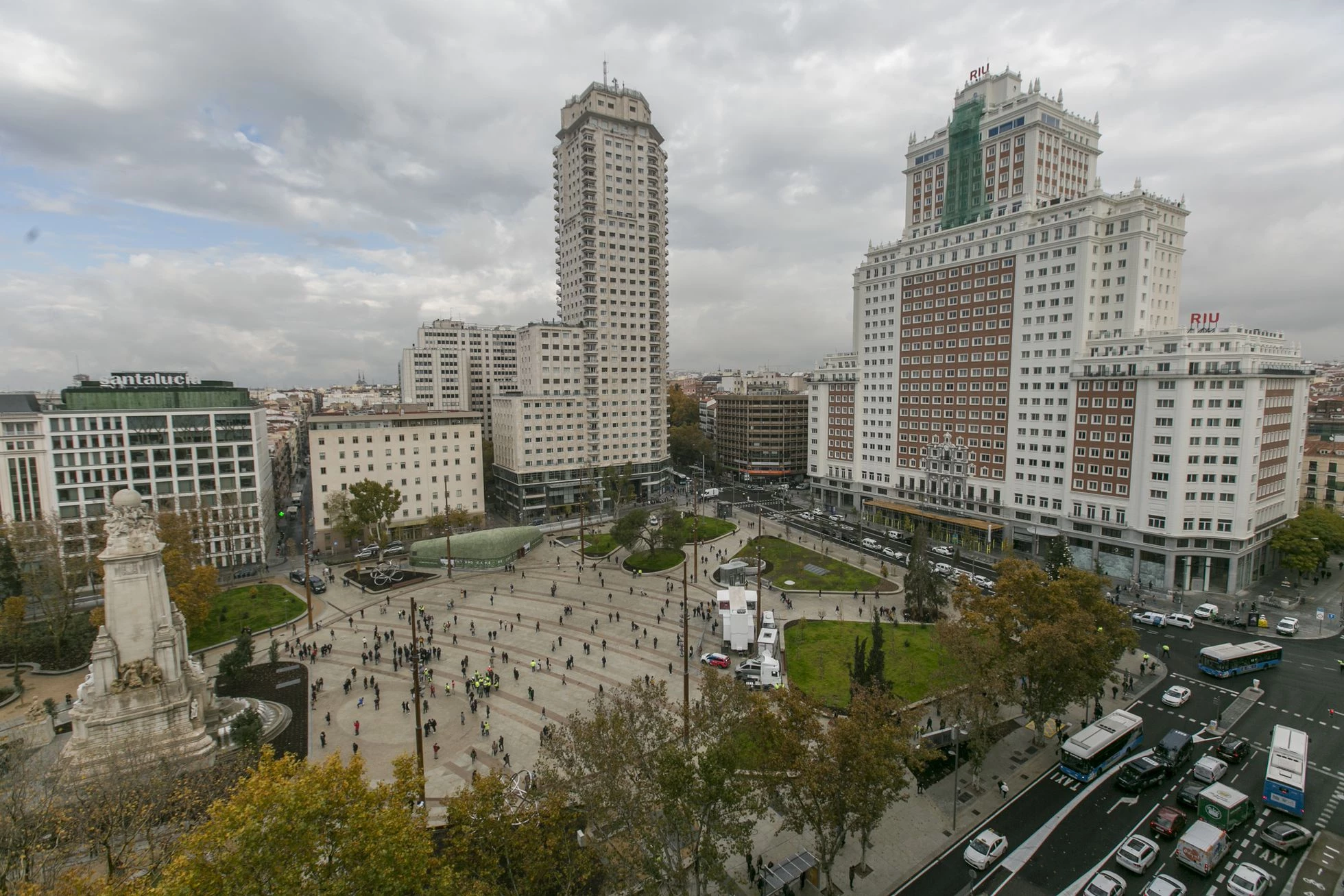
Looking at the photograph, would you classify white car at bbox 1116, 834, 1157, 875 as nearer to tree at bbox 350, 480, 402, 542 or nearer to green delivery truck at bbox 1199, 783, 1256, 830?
green delivery truck at bbox 1199, 783, 1256, 830

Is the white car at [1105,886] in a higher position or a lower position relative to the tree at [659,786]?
lower

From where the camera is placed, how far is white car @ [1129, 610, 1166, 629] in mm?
54781

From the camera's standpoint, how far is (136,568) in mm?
34031

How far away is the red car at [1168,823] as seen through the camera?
93.9ft

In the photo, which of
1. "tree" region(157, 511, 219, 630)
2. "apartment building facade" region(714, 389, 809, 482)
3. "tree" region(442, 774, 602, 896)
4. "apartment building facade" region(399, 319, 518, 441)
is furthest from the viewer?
"apartment building facade" region(399, 319, 518, 441)

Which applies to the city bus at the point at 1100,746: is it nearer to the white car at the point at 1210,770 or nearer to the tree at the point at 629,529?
the white car at the point at 1210,770

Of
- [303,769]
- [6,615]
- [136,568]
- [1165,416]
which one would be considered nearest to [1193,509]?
[1165,416]

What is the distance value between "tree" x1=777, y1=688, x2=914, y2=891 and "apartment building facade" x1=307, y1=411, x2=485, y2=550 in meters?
72.0

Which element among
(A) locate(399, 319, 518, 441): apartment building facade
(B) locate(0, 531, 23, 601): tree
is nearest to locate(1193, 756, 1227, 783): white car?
(B) locate(0, 531, 23, 601): tree

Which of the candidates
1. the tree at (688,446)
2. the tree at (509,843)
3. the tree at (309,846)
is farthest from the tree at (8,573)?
the tree at (688,446)

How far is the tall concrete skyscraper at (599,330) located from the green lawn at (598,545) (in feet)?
49.4

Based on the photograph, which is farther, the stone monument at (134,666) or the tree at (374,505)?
the tree at (374,505)

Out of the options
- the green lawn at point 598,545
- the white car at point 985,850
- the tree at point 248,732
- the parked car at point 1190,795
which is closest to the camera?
the white car at point 985,850

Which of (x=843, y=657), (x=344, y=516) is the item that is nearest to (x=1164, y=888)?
(x=843, y=657)
